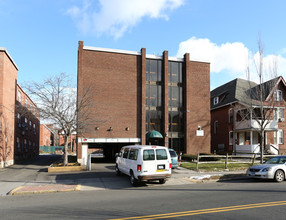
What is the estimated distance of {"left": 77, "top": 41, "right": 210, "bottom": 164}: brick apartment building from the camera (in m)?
25.1

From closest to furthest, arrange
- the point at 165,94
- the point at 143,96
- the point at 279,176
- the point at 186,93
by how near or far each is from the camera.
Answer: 1. the point at 279,176
2. the point at 143,96
3. the point at 165,94
4. the point at 186,93

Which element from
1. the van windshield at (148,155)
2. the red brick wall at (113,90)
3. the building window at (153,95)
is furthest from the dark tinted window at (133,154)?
the building window at (153,95)

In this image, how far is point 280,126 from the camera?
33.4m

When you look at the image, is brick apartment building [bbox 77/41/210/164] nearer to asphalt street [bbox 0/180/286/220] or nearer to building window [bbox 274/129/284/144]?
building window [bbox 274/129/284/144]

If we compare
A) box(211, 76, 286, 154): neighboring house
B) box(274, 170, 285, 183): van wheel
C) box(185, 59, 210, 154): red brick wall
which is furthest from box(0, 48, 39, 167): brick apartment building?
box(211, 76, 286, 154): neighboring house

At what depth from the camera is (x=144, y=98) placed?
2634cm

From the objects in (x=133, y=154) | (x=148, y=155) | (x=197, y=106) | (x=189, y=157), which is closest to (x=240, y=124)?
(x=197, y=106)

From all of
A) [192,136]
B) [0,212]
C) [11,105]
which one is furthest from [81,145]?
[0,212]

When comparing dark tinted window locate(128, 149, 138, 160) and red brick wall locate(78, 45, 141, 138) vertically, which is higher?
red brick wall locate(78, 45, 141, 138)

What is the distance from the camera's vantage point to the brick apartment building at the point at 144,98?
25094 mm

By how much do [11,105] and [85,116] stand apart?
364 inches

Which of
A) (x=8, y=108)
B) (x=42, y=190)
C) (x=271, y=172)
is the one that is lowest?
(x=42, y=190)

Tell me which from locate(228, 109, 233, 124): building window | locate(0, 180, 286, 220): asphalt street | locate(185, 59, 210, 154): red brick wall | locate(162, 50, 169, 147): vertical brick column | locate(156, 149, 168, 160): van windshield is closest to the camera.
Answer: locate(0, 180, 286, 220): asphalt street

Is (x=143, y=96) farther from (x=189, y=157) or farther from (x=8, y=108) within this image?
(x=8, y=108)
